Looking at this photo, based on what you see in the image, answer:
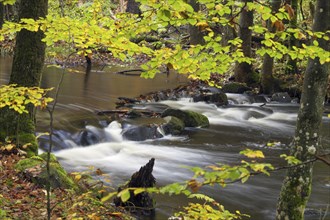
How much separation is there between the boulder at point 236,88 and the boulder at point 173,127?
6915 mm

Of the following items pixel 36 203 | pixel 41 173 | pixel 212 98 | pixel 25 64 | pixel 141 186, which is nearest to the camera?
pixel 36 203

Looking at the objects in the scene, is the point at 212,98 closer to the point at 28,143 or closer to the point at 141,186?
the point at 28,143

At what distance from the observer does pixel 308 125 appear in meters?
4.76

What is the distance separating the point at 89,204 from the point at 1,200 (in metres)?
1.15

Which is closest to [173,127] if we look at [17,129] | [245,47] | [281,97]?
[17,129]

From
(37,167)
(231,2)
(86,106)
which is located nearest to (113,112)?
(86,106)

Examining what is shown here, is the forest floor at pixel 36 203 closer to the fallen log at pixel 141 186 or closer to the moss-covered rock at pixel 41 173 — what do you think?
the moss-covered rock at pixel 41 173

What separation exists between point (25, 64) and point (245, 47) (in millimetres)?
12844

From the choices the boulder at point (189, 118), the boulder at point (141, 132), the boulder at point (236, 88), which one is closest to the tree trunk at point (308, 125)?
the boulder at point (141, 132)

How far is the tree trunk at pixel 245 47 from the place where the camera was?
17.8 meters

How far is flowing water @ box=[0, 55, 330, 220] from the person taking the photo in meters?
7.98

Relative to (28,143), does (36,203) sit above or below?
below

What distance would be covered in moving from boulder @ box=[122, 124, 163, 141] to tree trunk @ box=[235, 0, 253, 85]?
7891 millimetres

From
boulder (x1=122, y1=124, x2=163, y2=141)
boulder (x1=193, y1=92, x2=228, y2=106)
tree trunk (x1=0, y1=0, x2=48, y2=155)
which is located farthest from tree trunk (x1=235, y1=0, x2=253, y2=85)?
tree trunk (x1=0, y1=0, x2=48, y2=155)
